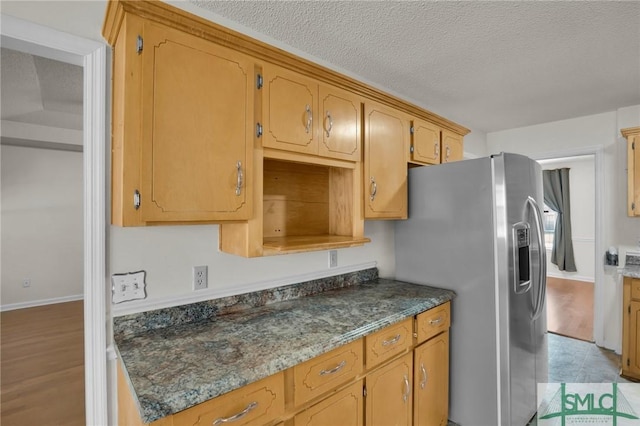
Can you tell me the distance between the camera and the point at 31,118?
157 inches

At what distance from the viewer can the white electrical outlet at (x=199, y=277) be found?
5.09 feet

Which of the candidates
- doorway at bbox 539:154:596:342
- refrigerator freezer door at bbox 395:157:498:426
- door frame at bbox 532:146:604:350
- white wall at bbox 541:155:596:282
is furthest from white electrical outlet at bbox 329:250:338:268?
white wall at bbox 541:155:596:282

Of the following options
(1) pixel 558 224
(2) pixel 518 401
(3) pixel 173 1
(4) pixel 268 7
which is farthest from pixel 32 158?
(1) pixel 558 224

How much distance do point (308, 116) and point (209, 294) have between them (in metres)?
1.06

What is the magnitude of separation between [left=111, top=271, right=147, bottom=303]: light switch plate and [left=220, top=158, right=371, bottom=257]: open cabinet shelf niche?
2.04 ft

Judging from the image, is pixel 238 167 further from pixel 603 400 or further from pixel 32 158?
pixel 32 158

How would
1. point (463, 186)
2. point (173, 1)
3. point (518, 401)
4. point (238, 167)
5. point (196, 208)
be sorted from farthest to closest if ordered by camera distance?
point (463, 186)
point (518, 401)
point (173, 1)
point (238, 167)
point (196, 208)

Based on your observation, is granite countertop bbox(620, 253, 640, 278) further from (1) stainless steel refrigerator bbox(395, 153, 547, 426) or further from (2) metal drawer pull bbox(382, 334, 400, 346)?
(2) metal drawer pull bbox(382, 334, 400, 346)

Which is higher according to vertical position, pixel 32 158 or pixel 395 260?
pixel 32 158

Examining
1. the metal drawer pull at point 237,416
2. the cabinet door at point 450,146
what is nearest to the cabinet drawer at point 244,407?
the metal drawer pull at point 237,416

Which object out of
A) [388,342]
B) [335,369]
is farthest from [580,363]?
[335,369]

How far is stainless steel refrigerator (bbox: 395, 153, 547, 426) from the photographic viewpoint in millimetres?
1824

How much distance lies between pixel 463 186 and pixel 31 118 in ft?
16.9

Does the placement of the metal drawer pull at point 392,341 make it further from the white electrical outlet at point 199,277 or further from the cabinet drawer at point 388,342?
the white electrical outlet at point 199,277
